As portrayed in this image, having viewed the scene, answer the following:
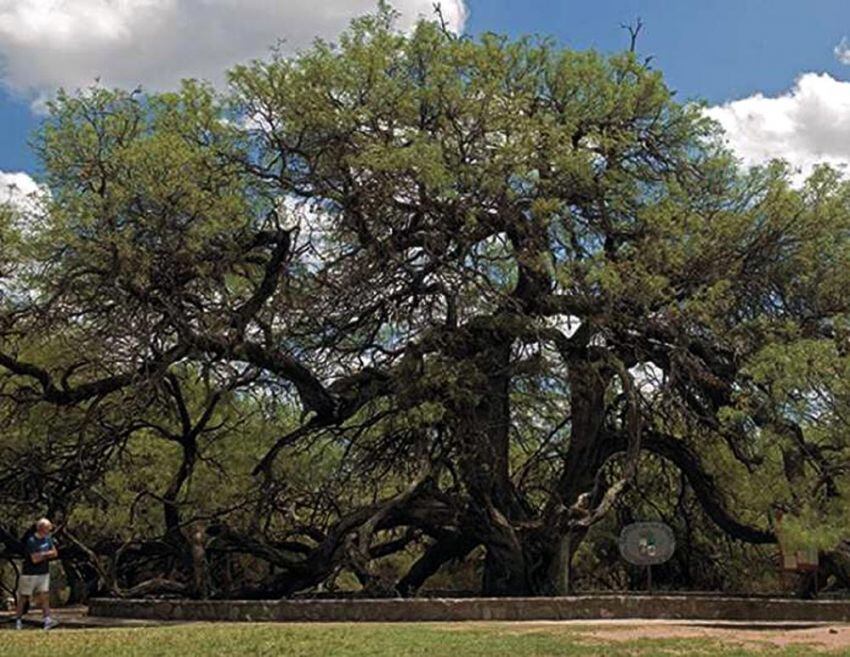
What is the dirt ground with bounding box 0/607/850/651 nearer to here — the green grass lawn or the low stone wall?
the green grass lawn

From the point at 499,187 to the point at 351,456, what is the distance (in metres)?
6.35

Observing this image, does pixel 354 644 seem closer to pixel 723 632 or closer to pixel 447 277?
pixel 723 632

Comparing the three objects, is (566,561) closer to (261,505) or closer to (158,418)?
(261,505)

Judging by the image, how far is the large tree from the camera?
17.9 metres

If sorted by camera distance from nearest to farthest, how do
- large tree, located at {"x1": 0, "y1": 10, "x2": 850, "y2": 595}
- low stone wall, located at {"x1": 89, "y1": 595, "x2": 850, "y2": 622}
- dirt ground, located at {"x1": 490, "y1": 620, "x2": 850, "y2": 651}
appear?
dirt ground, located at {"x1": 490, "y1": 620, "x2": 850, "y2": 651} < low stone wall, located at {"x1": 89, "y1": 595, "x2": 850, "y2": 622} < large tree, located at {"x1": 0, "y1": 10, "x2": 850, "y2": 595}

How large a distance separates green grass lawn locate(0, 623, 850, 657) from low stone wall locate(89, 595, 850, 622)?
2.03 m

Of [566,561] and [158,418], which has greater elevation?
[158,418]

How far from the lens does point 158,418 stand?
22953mm

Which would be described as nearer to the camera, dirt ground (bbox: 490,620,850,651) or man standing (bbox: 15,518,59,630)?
dirt ground (bbox: 490,620,850,651)

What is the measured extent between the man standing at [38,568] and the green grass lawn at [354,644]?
2.75 meters

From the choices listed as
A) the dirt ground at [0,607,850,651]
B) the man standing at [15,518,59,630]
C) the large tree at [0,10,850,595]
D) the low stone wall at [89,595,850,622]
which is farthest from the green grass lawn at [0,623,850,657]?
the large tree at [0,10,850,595]

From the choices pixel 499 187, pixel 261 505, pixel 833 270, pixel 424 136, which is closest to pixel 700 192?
pixel 833 270

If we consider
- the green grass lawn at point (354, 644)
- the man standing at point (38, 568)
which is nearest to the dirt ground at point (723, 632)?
the green grass lawn at point (354, 644)

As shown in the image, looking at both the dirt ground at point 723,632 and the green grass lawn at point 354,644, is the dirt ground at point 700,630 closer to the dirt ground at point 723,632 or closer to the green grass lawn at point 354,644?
the dirt ground at point 723,632
